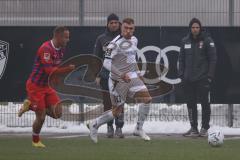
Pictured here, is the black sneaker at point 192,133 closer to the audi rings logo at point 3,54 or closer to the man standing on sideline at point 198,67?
the man standing on sideline at point 198,67

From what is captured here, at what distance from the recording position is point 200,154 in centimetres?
1138

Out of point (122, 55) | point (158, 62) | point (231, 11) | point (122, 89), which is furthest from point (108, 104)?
point (231, 11)

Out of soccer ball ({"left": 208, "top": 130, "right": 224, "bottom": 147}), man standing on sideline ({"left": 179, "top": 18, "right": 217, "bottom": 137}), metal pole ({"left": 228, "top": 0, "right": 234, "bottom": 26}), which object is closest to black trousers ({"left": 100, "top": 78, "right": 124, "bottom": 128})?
man standing on sideline ({"left": 179, "top": 18, "right": 217, "bottom": 137})

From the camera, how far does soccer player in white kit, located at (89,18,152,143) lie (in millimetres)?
13711

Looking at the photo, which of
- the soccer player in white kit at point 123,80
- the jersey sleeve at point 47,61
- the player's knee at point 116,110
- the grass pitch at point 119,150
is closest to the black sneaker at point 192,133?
the grass pitch at point 119,150

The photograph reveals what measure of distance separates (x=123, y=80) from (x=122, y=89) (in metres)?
0.37

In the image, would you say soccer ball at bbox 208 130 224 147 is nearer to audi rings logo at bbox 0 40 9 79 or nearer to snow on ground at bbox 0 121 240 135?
snow on ground at bbox 0 121 240 135

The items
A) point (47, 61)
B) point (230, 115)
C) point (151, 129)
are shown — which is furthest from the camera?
point (230, 115)

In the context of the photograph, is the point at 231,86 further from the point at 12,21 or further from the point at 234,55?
the point at 12,21

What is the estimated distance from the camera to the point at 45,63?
12938mm

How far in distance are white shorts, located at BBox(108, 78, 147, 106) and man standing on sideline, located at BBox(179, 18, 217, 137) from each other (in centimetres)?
220

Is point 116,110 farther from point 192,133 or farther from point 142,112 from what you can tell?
point 192,133

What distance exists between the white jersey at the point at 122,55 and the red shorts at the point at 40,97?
146cm

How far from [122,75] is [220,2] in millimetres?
4984
